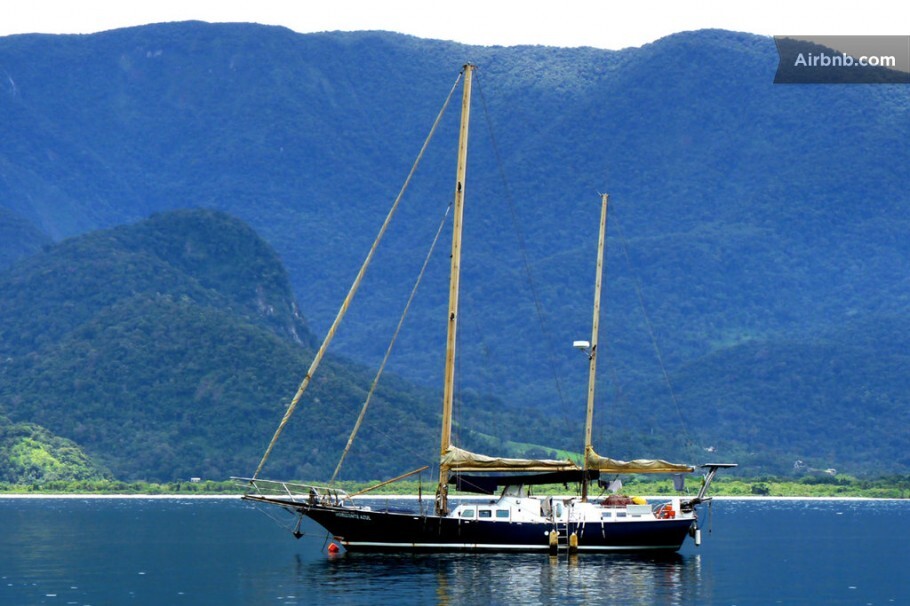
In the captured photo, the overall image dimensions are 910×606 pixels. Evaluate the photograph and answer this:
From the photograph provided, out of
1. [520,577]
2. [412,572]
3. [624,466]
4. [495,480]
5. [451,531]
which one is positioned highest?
[624,466]

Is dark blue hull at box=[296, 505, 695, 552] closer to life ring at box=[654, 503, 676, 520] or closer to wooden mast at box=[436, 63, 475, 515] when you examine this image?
life ring at box=[654, 503, 676, 520]

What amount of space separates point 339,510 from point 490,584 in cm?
1537

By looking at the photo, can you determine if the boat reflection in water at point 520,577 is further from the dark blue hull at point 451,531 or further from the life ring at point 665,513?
the life ring at point 665,513

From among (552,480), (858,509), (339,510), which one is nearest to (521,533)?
(552,480)

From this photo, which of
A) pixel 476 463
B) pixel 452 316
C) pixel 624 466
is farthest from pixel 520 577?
pixel 624 466

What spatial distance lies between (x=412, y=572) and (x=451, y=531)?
8150mm

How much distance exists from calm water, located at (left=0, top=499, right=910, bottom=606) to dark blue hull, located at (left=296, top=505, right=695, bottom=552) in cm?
87

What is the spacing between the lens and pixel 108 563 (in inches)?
3733

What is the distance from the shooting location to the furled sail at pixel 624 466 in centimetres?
9675

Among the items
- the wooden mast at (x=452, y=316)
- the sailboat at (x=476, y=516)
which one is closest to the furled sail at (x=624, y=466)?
the sailboat at (x=476, y=516)

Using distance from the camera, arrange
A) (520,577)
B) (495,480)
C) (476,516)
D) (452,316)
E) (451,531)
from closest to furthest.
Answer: (520,577) → (452,316) → (451,531) → (476,516) → (495,480)

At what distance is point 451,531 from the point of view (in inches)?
3612

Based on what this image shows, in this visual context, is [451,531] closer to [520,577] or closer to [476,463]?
[476,463]

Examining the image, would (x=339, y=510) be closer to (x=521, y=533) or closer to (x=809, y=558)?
(x=521, y=533)
